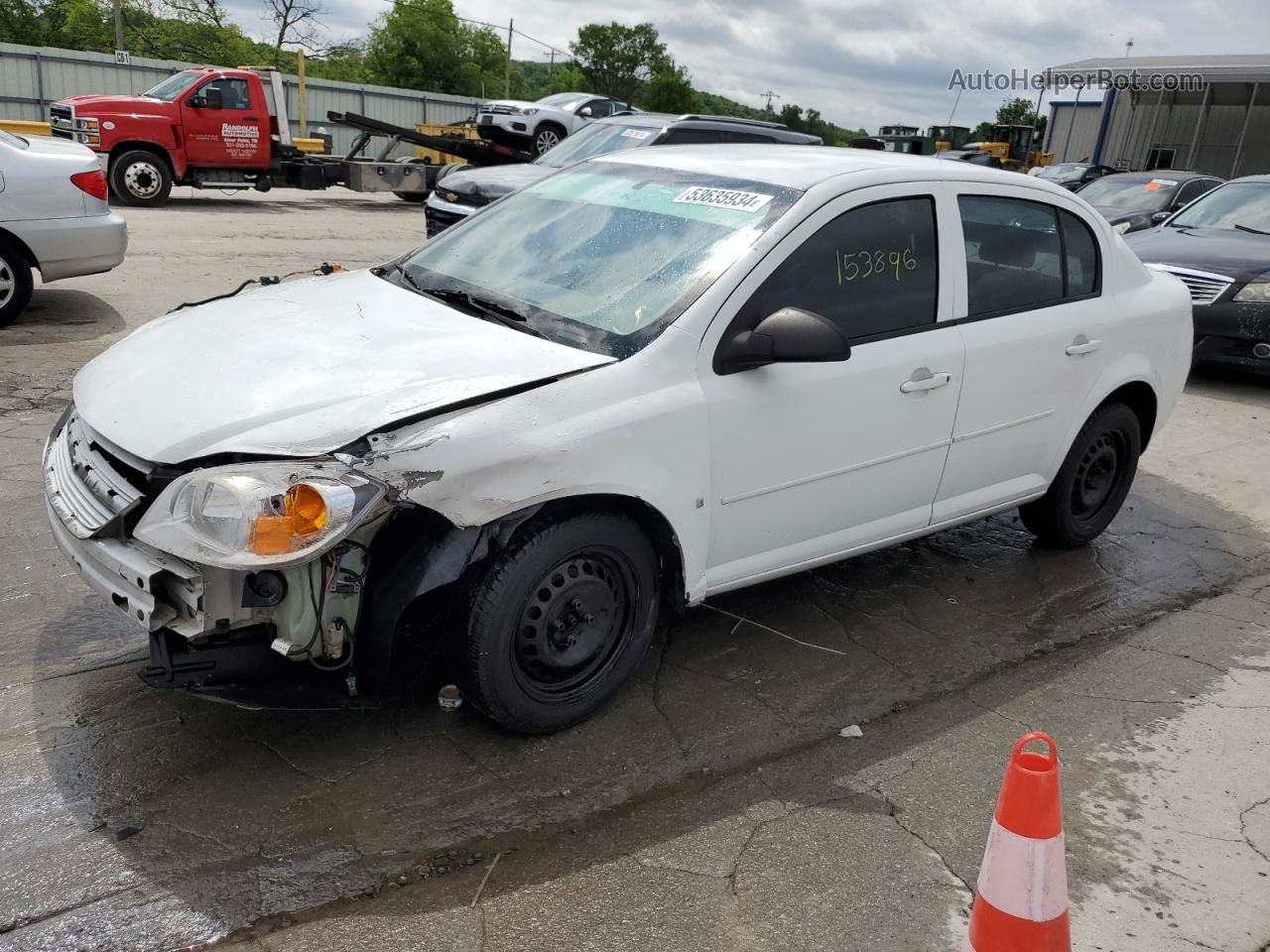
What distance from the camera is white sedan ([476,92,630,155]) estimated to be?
21016 millimetres

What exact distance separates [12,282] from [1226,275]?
945 cm

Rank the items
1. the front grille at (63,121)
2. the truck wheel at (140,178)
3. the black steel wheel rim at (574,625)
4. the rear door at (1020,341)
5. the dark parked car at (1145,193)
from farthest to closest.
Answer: the truck wheel at (140,178) → the front grille at (63,121) → the dark parked car at (1145,193) → the rear door at (1020,341) → the black steel wheel rim at (574,625)

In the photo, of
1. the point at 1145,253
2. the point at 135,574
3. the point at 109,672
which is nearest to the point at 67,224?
the point at 109,672

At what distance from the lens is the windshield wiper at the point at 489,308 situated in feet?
11.6

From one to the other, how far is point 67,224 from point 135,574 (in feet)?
20.3

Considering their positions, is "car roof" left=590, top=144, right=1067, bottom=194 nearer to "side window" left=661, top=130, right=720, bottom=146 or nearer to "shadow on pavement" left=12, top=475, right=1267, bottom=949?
"shadow on pavement" left=12, top=475, right=1267, bottom=949

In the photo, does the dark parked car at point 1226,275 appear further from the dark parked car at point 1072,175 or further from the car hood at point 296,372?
the dark parked car at point 1072,175

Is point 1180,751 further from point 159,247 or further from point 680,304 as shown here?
point 159,247

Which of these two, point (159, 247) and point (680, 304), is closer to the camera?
point (680, 304)

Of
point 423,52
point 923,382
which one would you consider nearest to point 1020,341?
point 923,382

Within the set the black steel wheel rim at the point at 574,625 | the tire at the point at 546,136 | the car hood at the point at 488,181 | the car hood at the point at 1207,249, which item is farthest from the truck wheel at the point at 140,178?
the black steel wheel rim at the point at 574,625

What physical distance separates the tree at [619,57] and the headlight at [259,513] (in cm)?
9083

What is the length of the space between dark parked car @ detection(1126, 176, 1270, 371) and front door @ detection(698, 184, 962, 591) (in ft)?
19.2

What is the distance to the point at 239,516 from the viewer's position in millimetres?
2691
